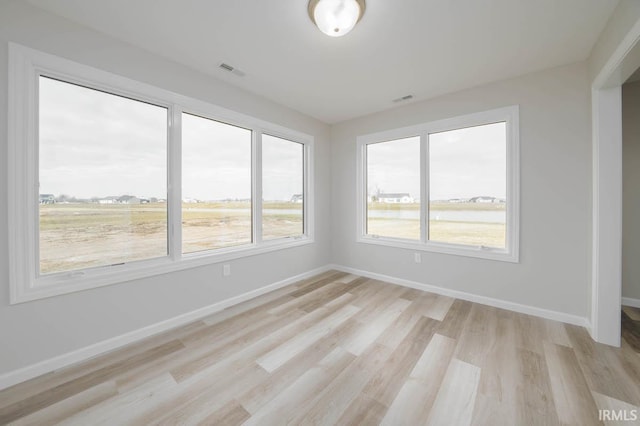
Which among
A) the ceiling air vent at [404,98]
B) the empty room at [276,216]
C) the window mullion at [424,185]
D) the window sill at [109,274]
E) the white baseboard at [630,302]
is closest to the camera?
the empty room at [276,216]

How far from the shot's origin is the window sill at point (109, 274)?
171 cm

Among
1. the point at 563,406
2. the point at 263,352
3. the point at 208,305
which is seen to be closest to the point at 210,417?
the point at 263,352

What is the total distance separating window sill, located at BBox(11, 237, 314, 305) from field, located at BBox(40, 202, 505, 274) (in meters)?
0.08

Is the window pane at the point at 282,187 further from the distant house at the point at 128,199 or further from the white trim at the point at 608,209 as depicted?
the white trim at the point at 608,209

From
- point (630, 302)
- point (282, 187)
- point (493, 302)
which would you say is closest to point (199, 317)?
point (282, 187)

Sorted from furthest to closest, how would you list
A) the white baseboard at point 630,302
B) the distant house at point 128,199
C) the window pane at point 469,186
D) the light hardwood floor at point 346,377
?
the window pane at point 469,186 < the white baseboard at point 630,302 < the distant house at point 128,199 < the light hardwood floor at point 346,377

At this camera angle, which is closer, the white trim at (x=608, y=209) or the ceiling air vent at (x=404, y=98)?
the white trim at (x=608, y=209)

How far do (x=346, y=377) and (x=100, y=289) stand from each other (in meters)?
2.14

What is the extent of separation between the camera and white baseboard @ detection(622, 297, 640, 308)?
2725 mm

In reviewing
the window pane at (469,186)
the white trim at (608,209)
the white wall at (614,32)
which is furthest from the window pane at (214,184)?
the white trim at (608,209)

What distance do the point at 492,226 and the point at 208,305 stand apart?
139 inches

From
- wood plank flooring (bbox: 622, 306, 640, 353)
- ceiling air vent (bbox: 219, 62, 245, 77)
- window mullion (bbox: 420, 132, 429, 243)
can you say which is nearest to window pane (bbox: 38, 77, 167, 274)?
ceiling air vent (bbox: 219, 62, 245, 77)

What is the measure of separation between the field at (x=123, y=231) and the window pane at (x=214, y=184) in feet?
0.04

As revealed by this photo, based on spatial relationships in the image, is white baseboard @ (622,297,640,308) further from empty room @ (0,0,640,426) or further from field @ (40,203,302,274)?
field @ (40,203,302,274)
